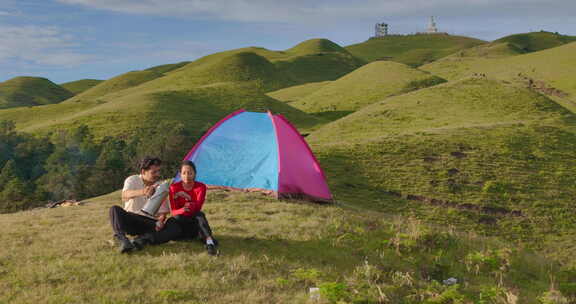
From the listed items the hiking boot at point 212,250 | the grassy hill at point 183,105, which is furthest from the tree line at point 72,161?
the hiking boot at point 212,250

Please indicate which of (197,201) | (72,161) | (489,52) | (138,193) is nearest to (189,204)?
(197,201)

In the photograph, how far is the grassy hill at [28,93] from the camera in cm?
16200

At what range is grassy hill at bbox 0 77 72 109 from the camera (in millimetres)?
162000

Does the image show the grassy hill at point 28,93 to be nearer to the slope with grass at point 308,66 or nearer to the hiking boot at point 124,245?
the slope with grass at point 308,66

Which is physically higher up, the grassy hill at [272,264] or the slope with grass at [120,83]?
the slope with grass at [120,83]

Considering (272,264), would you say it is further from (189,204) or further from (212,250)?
(189,204)

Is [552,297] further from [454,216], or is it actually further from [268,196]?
[454,216]

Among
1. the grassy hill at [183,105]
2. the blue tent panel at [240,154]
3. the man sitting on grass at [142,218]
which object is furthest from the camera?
the grassy hill at [183,105]

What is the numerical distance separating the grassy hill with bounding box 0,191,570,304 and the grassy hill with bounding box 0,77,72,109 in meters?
169

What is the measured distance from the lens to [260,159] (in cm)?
1612

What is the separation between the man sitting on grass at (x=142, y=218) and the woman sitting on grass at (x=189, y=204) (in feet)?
0.62

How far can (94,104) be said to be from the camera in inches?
3752

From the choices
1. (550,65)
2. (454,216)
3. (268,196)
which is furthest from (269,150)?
(550,65)

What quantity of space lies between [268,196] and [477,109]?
4007 cm
